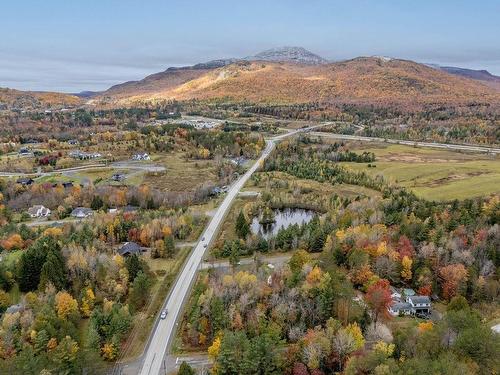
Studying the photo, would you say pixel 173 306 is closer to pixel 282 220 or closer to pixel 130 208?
pixel 130 208

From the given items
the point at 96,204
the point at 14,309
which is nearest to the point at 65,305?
Result: the point at 14,309

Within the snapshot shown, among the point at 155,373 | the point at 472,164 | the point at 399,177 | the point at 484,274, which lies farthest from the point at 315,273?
the point at 472,164

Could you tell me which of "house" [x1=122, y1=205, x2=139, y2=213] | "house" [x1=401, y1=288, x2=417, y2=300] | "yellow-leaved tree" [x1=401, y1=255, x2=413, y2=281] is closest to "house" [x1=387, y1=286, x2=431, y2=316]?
"house" [x1=401, y1=288, x2=417, y2=300]

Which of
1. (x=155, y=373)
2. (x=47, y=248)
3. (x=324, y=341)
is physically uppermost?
(x=47, y=248)

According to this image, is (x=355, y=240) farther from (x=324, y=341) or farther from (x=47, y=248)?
(x=47, y=248)

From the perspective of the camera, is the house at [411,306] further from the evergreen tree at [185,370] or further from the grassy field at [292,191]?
the grassy field at [292,191]

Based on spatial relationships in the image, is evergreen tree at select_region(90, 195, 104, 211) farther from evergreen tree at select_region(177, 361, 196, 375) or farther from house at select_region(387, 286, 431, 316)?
house at select_region(387, 286, 431, 316)
